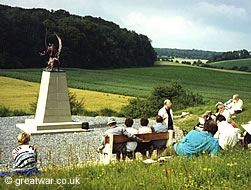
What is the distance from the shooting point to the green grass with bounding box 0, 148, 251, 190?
5.05 meters

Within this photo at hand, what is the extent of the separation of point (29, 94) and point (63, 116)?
673 inches

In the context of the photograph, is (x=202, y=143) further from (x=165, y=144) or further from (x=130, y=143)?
(x=165, y=144)

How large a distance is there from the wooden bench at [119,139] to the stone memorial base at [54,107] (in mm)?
7665

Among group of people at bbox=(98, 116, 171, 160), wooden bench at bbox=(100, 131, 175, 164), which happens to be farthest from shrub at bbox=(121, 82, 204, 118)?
wooden bench at bbox=(100, 131, 175, 164)

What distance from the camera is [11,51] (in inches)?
2120

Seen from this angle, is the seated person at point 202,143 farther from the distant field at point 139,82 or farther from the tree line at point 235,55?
the tree line at point 235,55

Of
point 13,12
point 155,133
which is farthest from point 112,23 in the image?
point 155,133

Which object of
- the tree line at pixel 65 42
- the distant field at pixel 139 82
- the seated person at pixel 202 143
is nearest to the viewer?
the seated person at pixel 202 143

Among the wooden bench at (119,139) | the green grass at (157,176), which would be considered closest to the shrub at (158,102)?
the wooden bench at (119,139)

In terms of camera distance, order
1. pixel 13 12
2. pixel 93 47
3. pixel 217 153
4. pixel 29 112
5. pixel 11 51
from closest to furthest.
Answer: pixel 217 153, pixel 29 112, pixel 11 51, pixel 13 12, pixel 93 47

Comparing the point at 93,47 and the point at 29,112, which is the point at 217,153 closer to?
the point at 29,112

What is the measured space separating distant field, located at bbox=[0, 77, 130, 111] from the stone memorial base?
34.7ft

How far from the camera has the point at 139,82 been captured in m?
52.2

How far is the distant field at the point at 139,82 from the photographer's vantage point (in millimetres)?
40281
